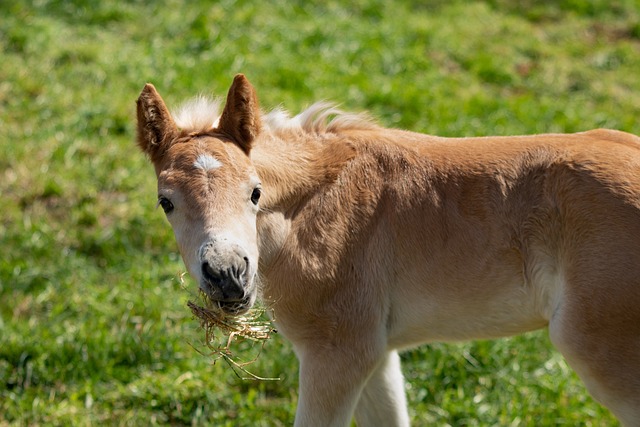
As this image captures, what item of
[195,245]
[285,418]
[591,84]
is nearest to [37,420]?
[285,418]

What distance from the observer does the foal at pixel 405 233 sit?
13.4ft

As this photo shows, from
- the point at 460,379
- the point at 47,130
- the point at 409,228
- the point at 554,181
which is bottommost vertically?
the point at 460,379

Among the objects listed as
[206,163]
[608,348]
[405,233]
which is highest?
[206,163]

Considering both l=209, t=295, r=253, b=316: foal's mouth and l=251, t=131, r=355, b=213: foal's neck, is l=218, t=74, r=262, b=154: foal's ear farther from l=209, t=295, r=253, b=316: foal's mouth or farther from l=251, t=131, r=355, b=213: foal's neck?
l=209, t=295, r=253, b=316: foal's mouth

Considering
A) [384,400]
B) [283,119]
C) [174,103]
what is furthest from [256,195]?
[174,103]

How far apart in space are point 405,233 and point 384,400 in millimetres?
1007

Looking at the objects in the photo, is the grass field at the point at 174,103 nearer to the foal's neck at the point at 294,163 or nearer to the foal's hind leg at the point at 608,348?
the foal's hind leg at the point at 608,348

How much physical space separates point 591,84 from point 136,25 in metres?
4.86

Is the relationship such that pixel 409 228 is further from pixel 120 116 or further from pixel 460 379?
pixel 120 116

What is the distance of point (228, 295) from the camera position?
3.82 m

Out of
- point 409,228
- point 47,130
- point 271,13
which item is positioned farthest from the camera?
point 271,13

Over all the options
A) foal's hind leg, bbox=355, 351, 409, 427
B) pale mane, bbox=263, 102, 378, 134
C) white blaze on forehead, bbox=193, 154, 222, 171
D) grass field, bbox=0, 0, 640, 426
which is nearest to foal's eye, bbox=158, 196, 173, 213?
white blaze on forehead, bbox=193, 154, 222, 171

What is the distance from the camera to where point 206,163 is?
13.6 feet

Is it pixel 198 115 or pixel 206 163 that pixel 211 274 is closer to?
pixel 206 163
